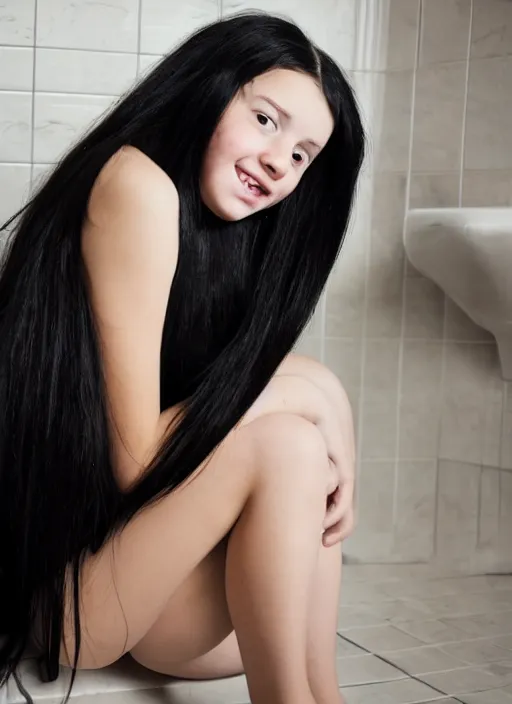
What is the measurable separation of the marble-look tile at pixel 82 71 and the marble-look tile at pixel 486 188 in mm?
717

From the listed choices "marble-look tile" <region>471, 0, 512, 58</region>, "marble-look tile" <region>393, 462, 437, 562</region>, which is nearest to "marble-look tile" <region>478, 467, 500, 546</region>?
"marble-look tile" <region>393, 462, 437, 562</region>

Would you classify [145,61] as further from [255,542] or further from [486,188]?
[255,542]

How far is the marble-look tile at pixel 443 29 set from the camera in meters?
2.00

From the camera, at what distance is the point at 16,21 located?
1.83 m

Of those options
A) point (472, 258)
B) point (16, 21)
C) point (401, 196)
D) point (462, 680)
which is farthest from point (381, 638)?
point (16, 21)

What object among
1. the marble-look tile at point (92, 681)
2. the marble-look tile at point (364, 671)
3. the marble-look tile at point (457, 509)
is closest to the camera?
the marble-look tile at point (92, 681)

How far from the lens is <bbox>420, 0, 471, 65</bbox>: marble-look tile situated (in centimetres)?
200

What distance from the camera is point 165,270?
1019mm

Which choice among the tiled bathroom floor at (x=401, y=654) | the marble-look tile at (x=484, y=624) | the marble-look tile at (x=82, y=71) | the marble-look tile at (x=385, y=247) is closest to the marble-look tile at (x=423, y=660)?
the tiled bathroom floor at (x=401, y=654)

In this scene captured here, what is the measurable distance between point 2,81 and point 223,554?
115 cm

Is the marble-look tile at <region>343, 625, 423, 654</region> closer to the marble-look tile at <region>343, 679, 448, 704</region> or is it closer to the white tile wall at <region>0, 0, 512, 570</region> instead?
the marble-look tile at <region>343, 679, 448, 704</region>

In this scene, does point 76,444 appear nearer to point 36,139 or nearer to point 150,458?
point 150,458

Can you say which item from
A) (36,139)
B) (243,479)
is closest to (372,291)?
(36,139)

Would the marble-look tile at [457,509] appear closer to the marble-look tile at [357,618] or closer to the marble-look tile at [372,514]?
the marble-look tile at [372,514]
